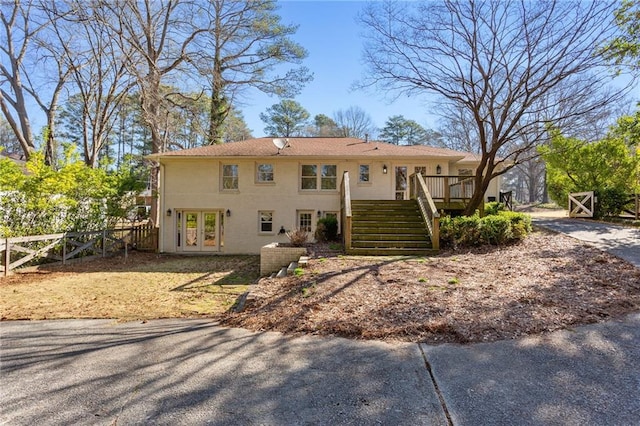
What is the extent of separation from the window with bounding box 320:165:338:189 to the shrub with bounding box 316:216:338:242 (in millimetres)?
3375

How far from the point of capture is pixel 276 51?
18672 millimetres

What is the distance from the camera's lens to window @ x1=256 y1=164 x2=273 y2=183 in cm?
1488

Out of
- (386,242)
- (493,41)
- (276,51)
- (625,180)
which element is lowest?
(386,242)

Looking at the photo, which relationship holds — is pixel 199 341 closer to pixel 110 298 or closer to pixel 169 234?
pixel 110 298

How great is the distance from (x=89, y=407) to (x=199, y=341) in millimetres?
1462

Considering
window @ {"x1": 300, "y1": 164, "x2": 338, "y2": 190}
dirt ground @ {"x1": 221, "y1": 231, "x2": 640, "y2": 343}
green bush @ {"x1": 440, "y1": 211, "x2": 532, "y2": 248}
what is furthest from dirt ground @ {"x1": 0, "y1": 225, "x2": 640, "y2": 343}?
window @ {"x1": 300, "y1": 164, "x2": 338, "y2": 190}

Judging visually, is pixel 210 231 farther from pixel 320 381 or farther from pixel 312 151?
pixel 320 381

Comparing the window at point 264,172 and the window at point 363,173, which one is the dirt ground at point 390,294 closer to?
the window at point 363,173

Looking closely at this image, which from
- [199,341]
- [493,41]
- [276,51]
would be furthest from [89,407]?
[276,51]

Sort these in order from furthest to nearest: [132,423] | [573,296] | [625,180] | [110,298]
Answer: [625,180] < [110,298] < [573,296] < [132,423]

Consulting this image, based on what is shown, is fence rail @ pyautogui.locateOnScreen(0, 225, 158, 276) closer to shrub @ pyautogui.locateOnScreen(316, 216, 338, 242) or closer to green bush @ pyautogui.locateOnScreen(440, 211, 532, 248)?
shrub @ pyautogui.locateOnScreen(316, 216, 338, 242)

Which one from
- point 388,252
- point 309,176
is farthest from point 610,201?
point 309,176

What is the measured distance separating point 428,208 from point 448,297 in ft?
19.0

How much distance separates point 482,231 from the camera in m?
9.34
